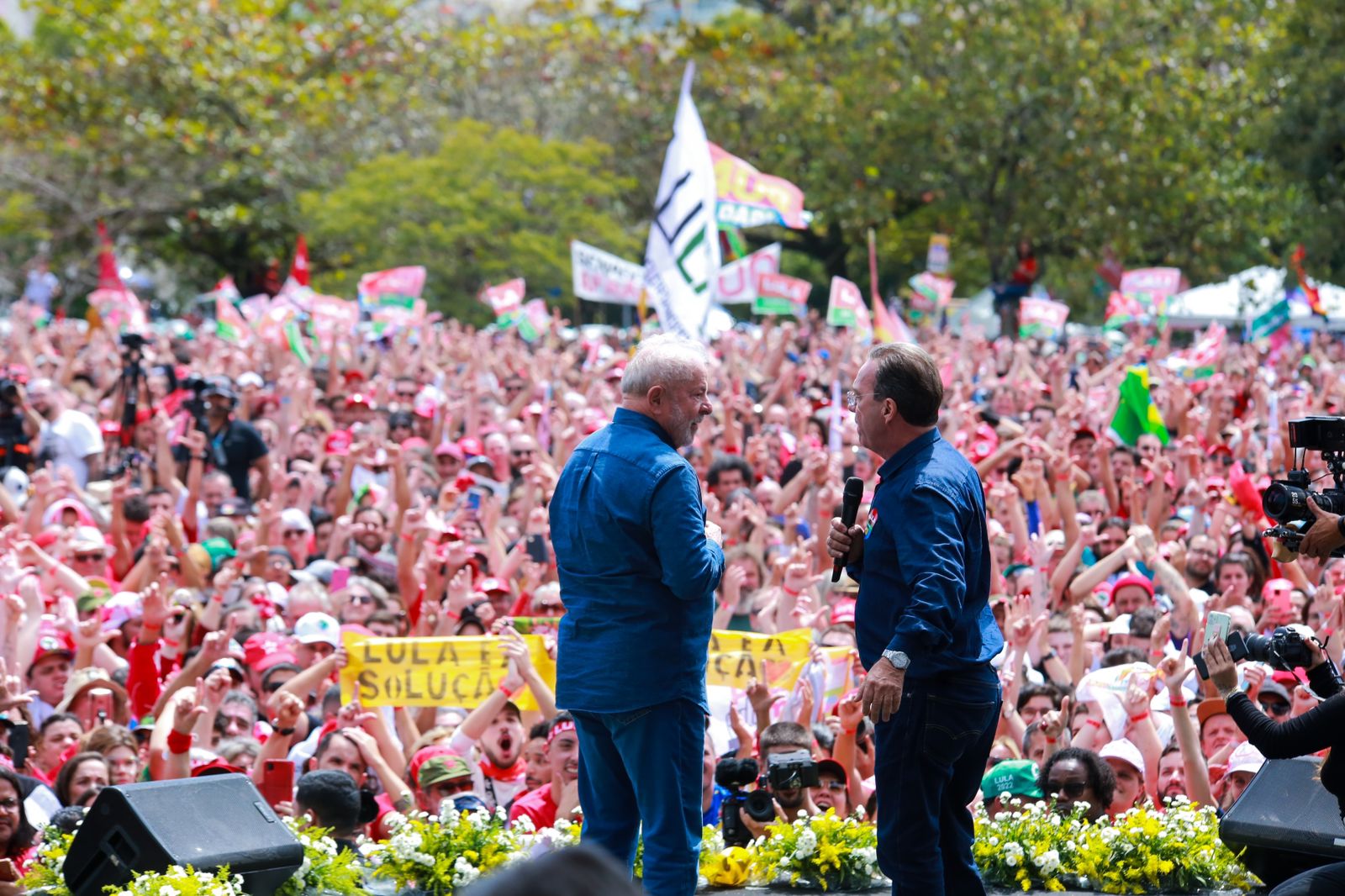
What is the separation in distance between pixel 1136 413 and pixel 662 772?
981 cm

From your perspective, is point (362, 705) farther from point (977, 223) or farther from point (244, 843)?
point (977, 223)

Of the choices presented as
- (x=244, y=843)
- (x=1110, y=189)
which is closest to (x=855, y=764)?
(x=244, y=843)

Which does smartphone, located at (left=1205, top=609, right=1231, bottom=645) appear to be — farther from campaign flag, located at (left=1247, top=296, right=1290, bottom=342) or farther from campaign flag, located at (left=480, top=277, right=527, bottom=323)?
campaign flag, located at (left=480, top=277, right=527, bottom=323)

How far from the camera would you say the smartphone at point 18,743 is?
7.18 m

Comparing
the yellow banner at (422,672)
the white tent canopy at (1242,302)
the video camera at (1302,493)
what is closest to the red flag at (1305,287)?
the white tent canopy at (1242,302)

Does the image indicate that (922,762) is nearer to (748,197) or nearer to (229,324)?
(748,197)

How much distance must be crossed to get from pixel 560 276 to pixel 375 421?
61.9 ft

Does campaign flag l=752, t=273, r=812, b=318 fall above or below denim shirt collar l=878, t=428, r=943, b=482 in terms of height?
above

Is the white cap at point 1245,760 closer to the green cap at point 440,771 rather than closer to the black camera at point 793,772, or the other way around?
the black camera at point 793,772

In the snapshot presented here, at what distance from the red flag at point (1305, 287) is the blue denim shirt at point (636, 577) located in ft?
58.5

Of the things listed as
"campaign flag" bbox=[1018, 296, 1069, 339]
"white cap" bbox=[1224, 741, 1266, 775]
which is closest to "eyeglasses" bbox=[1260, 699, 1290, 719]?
"white cap" bbox=[1224, 741, 1266, 775]

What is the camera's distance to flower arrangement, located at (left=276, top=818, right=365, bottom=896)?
217 inches

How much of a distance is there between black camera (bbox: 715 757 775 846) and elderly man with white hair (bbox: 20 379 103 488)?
8.60 meters

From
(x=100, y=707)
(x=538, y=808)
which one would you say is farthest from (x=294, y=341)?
(x=538, y=808)
